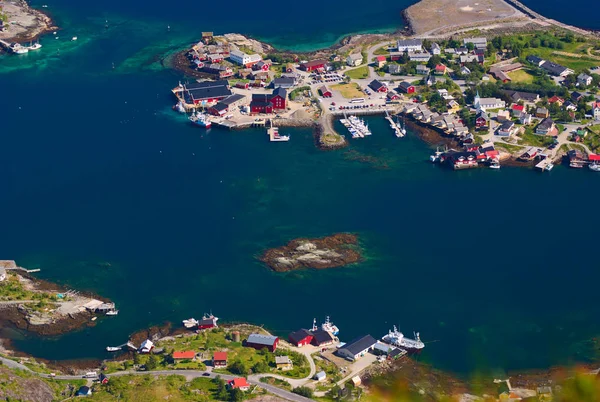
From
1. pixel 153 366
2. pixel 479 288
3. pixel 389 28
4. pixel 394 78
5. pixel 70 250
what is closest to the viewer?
pixel 153 366

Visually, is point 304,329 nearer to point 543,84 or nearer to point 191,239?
point 191,239

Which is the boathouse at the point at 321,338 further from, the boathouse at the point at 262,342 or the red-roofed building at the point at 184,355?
the red-roofed building at the point at 184,355

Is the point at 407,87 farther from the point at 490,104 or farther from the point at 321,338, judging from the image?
the point at 321,338

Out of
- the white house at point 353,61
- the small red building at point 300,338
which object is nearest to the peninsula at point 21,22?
the white house at point 353,61

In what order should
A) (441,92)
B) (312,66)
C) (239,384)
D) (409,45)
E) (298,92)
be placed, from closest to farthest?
(239,384) < (441,92) < (298,92) < (312,66) < (409,45)

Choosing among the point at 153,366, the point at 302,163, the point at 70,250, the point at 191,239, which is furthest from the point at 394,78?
the point at 153,366

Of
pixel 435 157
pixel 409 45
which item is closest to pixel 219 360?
pixel 435 157

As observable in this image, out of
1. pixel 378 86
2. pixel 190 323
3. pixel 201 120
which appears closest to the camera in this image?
pixel 190 323
